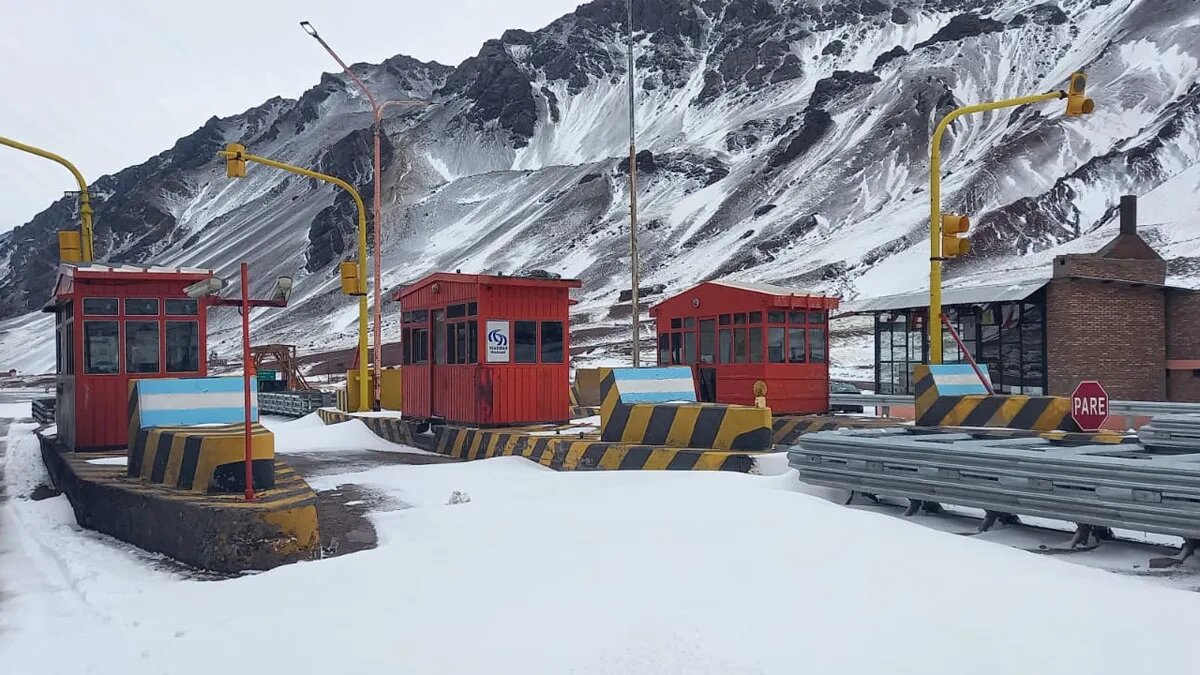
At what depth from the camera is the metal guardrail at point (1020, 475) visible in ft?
20.3

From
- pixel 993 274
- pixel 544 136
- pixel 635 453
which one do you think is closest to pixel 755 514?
pixel 635 453

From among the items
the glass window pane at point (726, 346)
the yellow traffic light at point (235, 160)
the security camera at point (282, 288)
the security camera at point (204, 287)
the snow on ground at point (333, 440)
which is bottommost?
the snow on ground at point (333, 440)

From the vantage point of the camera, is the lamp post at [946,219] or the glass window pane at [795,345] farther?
the glass window pane at [795,345]

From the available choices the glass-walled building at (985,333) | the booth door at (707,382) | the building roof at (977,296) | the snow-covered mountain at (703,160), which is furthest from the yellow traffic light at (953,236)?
the snow-covered mountain at (703,160)

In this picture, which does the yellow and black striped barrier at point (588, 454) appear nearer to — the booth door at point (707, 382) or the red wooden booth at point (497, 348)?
the red wooden booth at point (497, 348)

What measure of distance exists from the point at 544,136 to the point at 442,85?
3814cm

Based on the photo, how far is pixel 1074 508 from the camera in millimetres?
6695

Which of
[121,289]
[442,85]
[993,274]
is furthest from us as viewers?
[442,85]

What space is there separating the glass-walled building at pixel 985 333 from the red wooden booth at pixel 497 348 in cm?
1046

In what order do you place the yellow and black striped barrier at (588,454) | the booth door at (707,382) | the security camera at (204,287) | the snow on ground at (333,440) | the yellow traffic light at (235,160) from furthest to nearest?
the booth door at (707,382), the yellow traffic light at (235,160), the snow on ground at (333,440), the yellow and black striped barrier at (588,454), the security camera at (204,287)

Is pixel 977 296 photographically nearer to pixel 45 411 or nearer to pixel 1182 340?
pixel 1182 340

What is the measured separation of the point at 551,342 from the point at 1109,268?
50.6ft

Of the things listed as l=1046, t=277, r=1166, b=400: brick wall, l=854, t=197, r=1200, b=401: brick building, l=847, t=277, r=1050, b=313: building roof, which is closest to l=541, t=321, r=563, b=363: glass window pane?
l=847, t=277, r=1050, b=313: building roof

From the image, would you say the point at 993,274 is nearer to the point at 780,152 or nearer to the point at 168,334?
the point at 780,152
